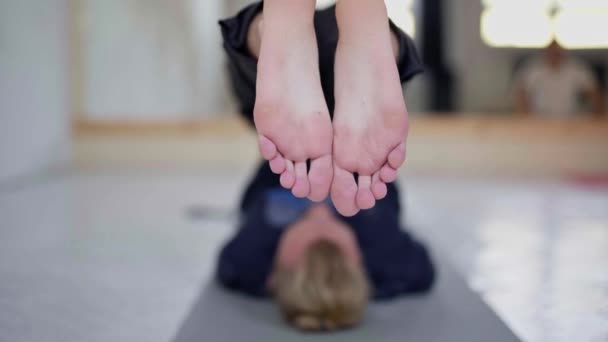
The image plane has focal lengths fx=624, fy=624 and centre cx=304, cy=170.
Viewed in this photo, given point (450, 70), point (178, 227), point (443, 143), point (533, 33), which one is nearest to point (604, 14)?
point (533, 33)

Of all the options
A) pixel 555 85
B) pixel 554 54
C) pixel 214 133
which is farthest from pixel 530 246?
pixel 214 133

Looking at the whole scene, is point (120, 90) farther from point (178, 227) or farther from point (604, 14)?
point (604, 14)

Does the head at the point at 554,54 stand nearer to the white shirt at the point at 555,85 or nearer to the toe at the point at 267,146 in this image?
the white shirt at the point at 555,85

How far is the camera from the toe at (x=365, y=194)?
2.81 ft

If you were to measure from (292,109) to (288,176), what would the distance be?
9 centimetres

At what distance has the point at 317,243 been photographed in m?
1.09

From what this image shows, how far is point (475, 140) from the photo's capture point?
3.18 m

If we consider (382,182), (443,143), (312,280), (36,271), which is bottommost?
(443,143)

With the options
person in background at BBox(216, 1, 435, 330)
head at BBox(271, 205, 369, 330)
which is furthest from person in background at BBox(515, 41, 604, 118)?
head at BBox(271, 205, 369, 330)

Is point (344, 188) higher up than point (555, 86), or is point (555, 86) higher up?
point (344, 188)

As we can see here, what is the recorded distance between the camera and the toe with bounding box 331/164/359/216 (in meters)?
0.85

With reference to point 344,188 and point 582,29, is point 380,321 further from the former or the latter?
point 582,29

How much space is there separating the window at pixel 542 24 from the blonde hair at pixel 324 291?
84.1 inches

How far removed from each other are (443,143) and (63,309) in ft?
7.81
